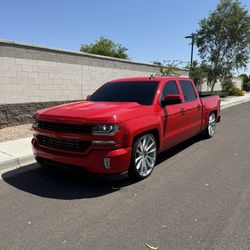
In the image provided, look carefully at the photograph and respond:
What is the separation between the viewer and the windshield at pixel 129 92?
566 centimetres

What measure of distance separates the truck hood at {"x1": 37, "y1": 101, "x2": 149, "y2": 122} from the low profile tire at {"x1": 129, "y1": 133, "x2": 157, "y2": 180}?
470 millimetres

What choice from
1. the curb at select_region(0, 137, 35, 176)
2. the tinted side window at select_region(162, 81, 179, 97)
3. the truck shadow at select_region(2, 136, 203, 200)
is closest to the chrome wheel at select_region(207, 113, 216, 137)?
the tinted side window at select_region(162, 81, 179, 97)

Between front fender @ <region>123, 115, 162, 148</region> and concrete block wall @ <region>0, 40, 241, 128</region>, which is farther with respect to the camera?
concrete block wall @ <region>0, 40, 241, 128</region>

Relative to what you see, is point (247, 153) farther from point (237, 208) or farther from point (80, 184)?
point (80, 184)

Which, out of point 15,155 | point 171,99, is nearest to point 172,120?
point 171,99

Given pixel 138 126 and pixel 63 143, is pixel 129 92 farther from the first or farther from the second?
pixel 63 143

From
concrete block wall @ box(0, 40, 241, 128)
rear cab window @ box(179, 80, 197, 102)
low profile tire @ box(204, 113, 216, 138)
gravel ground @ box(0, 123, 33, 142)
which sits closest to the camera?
rear cab window @ box(179, 80, 197, 102)

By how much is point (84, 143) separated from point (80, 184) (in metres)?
0.82

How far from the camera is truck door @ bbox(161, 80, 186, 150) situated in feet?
18.8

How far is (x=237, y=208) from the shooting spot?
3988 mm

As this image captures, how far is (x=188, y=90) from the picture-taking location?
716 cm

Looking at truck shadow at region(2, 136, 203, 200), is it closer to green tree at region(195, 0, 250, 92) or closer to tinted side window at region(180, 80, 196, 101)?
tinted side window at region(180, 80, 196, 101)

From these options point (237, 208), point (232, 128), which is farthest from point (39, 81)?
point (237, 208)

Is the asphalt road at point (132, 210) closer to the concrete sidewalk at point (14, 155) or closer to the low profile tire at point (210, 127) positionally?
the concrete sidewalk at point (14, 155)
